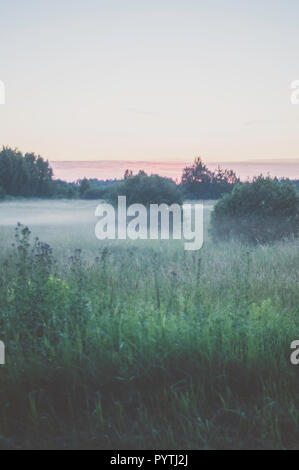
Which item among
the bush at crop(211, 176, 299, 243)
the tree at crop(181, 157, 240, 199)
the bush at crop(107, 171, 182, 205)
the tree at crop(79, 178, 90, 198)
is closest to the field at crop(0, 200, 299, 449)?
the bush at crop(211, 176, 299, 243)

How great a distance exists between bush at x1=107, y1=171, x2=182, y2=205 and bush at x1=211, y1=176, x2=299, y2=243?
4929mm

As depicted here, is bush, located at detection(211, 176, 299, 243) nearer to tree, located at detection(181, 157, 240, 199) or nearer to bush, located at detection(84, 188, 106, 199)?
tree, located at detection(181, 157, 240, 199)

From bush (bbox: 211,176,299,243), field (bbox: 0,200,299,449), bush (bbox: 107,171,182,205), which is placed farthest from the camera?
bush (bbox: 107,171,182,205)

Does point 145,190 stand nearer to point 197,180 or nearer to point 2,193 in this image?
point 197,180

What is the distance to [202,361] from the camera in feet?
13.1

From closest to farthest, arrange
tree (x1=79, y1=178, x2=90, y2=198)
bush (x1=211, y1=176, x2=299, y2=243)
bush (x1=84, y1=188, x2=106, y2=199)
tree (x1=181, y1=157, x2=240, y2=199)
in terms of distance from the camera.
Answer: bush (x1=211, y1=176, x2=299, y2=243)
tree (x1=181, y1=157, x2=240, y2=199)
bush (x1=84, y1=188, x2=106, y2=199)
tree (x1=79, y1=178, x2=90, y2=198)

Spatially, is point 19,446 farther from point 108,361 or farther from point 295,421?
point 295,421

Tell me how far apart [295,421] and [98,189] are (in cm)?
3920

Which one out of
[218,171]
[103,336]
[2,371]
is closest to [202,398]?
[103,336]

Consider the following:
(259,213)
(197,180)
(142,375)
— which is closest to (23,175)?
(197,180)

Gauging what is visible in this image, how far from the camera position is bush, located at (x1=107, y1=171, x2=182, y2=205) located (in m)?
18.9

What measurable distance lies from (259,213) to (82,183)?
32.2 metres

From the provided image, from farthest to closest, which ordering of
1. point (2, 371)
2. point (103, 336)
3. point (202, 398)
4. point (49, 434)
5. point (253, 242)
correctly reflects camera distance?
point (253, 242)
point (103, 336)
point (2, 371)
point (202, 398)
point (49, 434)

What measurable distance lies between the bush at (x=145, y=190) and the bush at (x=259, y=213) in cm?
493
